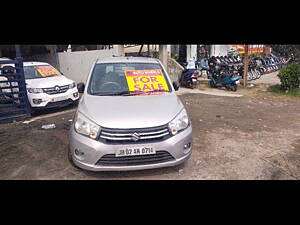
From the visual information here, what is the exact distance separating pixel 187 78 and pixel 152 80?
648 centimetres

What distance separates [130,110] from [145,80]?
1.00 m

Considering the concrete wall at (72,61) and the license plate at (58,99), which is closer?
the license plate at (58,99)

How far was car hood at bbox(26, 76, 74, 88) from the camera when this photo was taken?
6.04 m

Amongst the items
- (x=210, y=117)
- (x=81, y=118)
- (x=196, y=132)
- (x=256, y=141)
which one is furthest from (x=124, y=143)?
(x=210, y=117)

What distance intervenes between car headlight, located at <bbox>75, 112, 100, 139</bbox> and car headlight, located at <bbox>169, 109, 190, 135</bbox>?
0.95m

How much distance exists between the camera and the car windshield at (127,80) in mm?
3625

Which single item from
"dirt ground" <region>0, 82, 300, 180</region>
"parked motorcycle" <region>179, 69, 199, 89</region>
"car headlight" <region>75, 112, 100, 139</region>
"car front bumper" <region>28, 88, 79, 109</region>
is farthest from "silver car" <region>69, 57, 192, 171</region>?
"parked motorcycle" <region>179, 69, 199, 89</region>

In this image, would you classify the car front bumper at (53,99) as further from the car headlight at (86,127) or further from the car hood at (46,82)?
the car headlight at (86,127)

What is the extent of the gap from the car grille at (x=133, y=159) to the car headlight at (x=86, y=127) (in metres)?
0.32

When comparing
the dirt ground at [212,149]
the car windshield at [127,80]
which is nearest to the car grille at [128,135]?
the dirt ground at [212,149]

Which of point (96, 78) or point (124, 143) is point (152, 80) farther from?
point (124, 143)

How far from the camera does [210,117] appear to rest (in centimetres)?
588

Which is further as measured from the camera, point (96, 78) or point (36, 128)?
point (36, 128)

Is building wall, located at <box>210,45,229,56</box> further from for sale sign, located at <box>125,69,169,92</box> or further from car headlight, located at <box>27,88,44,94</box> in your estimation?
for sale sign, located at <box>125,69,169,92</box>
